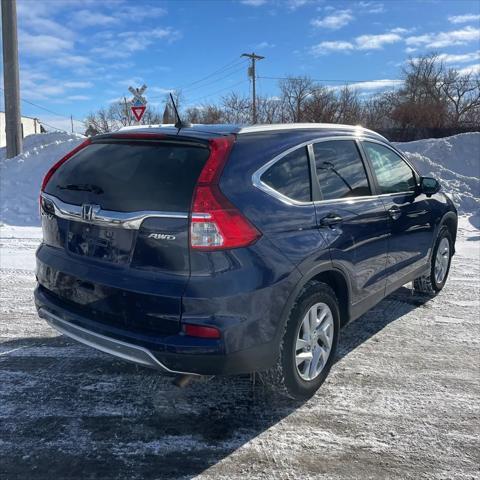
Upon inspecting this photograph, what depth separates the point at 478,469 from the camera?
266cm

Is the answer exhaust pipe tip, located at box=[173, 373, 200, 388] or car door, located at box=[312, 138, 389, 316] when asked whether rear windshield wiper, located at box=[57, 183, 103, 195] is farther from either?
car door, located at box=[312, 138, 389, 316]

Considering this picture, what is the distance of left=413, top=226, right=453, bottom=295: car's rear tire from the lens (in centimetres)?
529

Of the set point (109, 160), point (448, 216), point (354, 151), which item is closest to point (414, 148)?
point (448, 216)

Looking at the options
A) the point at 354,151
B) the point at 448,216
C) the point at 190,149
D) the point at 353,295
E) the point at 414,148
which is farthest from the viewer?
the point at 414,148

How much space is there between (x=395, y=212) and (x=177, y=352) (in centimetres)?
243

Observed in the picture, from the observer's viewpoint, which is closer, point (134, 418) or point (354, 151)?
point (134, 418)

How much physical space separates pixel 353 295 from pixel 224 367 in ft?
4.49

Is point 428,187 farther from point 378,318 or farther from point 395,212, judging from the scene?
point 378,318

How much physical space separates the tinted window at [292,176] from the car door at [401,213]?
42.1 inches

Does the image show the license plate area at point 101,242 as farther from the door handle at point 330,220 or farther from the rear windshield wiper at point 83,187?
the door handle at point 330,220

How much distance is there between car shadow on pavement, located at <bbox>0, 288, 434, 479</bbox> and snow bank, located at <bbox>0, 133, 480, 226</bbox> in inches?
281

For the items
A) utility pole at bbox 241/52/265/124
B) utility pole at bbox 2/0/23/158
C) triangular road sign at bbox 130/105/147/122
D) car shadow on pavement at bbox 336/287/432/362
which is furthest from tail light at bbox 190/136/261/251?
utility pole at bbox 241/52/265/124

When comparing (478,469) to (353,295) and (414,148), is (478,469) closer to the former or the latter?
(353,295)

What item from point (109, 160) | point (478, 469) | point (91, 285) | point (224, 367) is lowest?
point (478, 469)
